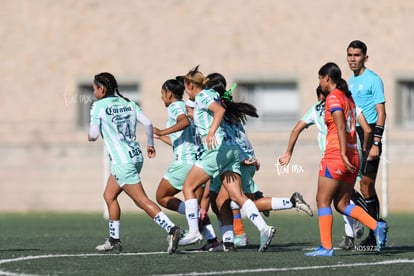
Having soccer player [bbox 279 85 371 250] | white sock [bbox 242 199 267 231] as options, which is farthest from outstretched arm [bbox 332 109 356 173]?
white sock [bbox 242 199 267 231]

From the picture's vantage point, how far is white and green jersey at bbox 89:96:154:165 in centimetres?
1151

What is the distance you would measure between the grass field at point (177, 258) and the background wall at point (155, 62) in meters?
10.3

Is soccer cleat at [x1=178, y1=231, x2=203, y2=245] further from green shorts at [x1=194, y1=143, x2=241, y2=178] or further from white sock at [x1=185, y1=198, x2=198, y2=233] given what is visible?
green shorts at [x1=194, y1=143, x2=241, y2=178]

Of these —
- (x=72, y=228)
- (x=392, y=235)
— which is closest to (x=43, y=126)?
(x=72, y=228)

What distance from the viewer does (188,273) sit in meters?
9.09

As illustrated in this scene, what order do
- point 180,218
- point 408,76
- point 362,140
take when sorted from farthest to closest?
point 408,76
point 180,218
point 362,140

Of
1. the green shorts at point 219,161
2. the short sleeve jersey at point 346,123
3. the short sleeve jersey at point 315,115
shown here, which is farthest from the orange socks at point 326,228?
the short sleeve jersey at point 315,115

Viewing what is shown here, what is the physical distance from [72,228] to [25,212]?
964 centimetres

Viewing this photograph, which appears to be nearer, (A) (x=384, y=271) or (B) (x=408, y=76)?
(A) (x=384, y=271)

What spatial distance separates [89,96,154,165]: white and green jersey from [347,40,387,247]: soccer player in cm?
228

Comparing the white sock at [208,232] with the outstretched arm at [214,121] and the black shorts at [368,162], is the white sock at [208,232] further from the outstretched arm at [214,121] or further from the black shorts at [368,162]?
the black shorts at [368,162]

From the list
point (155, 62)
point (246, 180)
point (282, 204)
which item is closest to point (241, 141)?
point (246, 180)

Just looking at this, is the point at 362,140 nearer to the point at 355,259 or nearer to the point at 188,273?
the point at 355,259

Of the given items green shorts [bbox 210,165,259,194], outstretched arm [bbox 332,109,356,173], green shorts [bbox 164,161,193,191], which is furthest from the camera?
green shorts [bbox 210,165,259,194]
